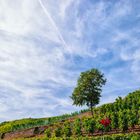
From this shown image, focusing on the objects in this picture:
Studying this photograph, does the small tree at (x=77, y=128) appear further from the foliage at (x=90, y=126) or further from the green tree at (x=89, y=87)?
the green tree at (x=89, y=87)

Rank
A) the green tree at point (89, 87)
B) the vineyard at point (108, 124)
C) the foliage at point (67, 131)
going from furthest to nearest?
the green tree at point (89, 87)
the foliage at point (67, 131)
the vineyard at point (108, 124)

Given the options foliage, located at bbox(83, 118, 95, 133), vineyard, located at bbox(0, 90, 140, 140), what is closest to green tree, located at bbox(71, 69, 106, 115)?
Answer: vineyard, located at bbox(0, 90, 140, 140)

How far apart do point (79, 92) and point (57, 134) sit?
10197 mm

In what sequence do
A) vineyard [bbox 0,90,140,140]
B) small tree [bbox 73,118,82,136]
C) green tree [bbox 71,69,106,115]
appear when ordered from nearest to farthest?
vineyard [bbox 0,90,140,140] → small tree [bbox 73,118,82,136] → green tree [bbox 71,69,106,115]

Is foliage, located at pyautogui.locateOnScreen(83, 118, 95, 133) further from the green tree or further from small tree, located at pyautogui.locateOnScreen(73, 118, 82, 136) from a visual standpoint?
the green tree

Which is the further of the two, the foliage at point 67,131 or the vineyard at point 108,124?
the foliage at point 67,131

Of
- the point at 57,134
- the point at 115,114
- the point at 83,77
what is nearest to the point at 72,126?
the point at 57,134

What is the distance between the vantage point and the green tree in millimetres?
56500

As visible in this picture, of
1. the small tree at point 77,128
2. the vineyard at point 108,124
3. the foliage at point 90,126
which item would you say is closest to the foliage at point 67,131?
the vineyard at point 108,124

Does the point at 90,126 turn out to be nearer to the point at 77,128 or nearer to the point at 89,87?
the point at 77,128

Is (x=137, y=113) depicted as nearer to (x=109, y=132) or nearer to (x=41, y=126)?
(x=109, y=132)

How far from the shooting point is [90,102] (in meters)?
57.6

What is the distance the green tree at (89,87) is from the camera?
2224 inches

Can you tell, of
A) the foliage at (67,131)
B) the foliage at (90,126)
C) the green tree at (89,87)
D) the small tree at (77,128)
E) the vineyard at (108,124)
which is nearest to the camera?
the vineyard at (108,124)
